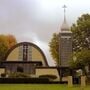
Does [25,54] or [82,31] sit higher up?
[82,31]

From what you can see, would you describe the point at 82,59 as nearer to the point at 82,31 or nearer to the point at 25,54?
the point at 82,31

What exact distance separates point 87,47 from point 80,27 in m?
3.42

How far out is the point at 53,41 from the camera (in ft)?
232

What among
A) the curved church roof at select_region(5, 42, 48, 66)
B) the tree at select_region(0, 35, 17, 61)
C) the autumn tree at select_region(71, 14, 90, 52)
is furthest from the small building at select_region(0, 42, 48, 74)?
the autumn tree at select_region(71, 14, 90, 52)

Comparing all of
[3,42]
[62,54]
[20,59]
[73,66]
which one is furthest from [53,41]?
[73,66]

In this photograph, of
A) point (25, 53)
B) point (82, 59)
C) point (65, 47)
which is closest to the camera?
point (82, 59)

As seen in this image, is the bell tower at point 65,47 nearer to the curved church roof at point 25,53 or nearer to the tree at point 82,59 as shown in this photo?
the curved church roof at point 25,53

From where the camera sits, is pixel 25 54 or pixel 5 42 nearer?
pixel 25 54

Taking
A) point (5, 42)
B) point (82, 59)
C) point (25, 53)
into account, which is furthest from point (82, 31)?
point (5, 42)

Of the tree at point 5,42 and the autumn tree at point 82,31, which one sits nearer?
the autumn tree at point 82,31

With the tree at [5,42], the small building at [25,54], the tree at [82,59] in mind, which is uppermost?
the tree at [5,42]

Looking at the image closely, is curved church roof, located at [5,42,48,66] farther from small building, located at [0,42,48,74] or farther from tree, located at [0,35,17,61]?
tree, located at [0,35,17,61]

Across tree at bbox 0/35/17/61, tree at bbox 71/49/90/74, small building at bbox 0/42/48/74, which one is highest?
tree at bbox 0/35/17/61

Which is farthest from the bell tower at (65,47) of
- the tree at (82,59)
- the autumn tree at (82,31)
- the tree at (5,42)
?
the tree at (82,59)
